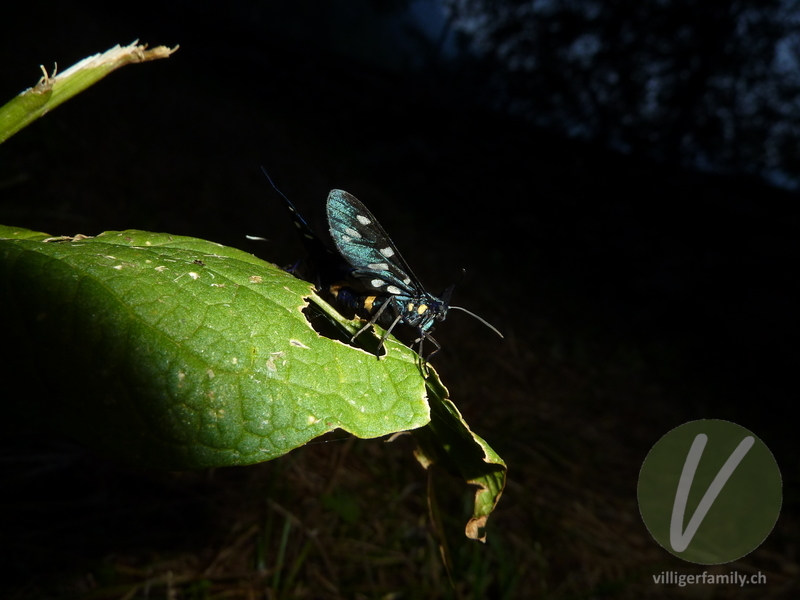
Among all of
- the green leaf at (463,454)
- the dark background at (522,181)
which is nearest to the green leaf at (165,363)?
the green leaf at (463,454)

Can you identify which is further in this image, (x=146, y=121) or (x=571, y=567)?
(x=146, y=121)

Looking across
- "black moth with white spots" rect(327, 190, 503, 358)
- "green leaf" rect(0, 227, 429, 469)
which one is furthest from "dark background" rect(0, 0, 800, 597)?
"green leaf" rect(0, 227, 429, 469)

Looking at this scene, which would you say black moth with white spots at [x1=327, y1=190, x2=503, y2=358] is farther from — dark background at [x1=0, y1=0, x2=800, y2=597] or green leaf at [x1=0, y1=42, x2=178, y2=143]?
dark background at [x1=0, y1=0, x2=800, y2=597]

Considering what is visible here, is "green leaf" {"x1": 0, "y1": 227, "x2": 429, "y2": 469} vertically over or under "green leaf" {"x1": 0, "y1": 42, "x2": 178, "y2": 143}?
under

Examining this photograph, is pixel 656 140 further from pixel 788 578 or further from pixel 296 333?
pixel 296 333

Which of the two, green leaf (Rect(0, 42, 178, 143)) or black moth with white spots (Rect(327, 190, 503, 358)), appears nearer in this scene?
green leaf (Rect(0, 42, 178, 143))

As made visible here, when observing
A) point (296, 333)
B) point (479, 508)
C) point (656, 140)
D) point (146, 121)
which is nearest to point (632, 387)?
point (656, 140)

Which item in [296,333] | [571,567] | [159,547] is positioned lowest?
[159,547]
